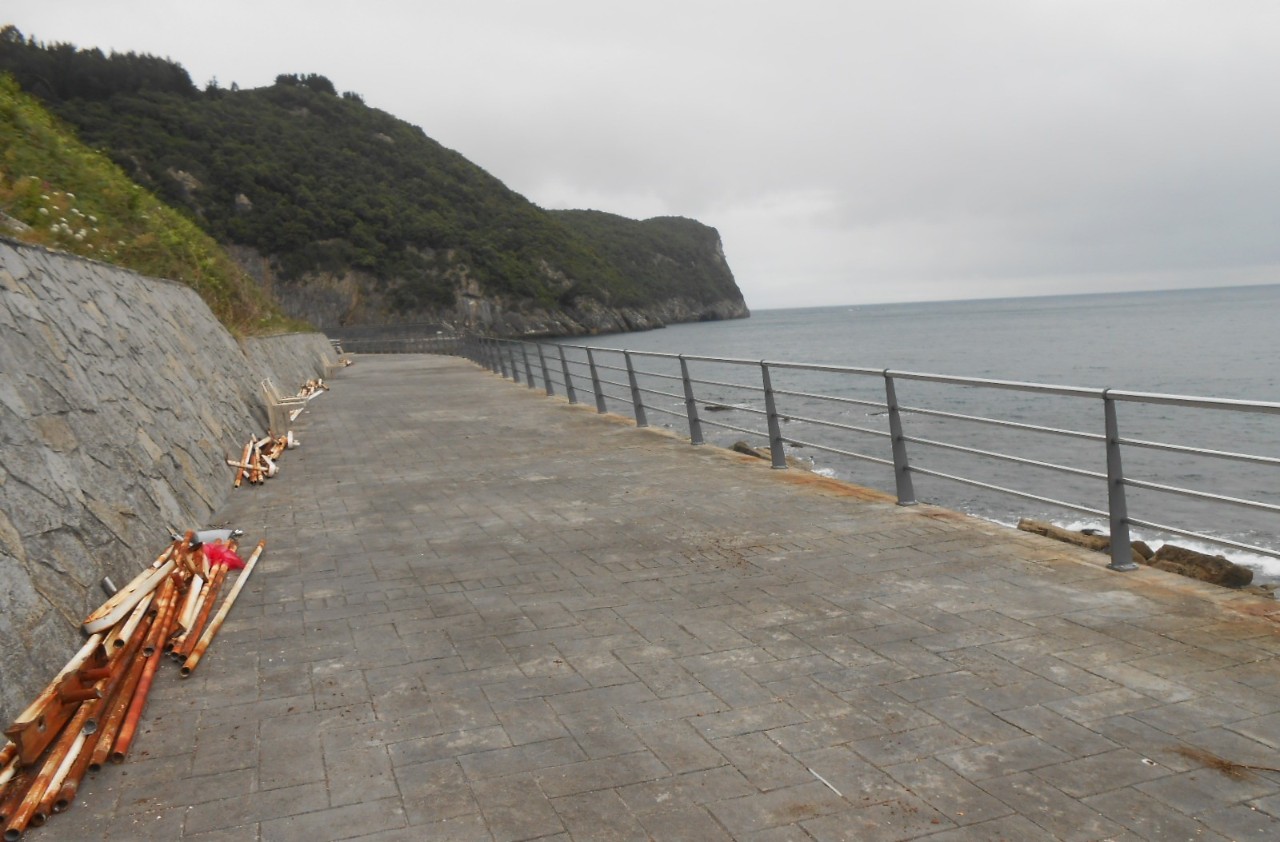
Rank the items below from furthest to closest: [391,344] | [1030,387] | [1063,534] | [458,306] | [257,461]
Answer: [458,306] → [391,344] → [257,461] → [1063,534] → [1030,387]

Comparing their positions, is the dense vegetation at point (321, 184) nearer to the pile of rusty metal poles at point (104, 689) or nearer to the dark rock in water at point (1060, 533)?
the dark rock in water at point (1060, 533)

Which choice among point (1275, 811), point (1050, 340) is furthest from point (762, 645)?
point (1050, 340)

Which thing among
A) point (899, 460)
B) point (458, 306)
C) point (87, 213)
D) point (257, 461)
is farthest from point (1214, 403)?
point (458, 306)

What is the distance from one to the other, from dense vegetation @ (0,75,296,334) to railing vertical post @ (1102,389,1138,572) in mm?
8903

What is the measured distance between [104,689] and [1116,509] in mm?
5546

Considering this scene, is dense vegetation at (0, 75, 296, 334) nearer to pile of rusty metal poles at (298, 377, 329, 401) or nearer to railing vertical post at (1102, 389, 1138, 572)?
pile of rusty metal poles at (298, 377, 329, 401)

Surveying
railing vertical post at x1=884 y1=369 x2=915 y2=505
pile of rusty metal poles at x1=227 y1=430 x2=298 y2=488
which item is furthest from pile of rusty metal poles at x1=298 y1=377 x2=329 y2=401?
railing vertical post at x1=884 y1=369 x2=915 y2=505

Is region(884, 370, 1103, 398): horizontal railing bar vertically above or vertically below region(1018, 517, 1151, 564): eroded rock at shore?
above

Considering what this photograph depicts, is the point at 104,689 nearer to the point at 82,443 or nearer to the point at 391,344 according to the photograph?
the point at 82,443

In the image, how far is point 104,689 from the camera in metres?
4.54

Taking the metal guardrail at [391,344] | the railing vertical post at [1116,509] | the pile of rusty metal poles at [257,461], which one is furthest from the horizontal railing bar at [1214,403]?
the metal guardrail at [391,344]

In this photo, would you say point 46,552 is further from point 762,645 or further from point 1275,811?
point 1275,811

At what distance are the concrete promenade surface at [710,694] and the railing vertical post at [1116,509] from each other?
13 cm

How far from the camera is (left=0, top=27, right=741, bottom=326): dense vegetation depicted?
75.9 meters
